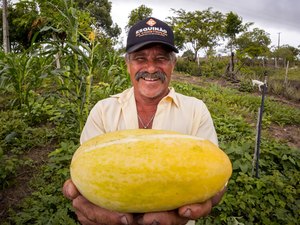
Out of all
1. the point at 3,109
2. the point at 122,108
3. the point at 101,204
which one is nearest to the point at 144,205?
the point at 101,204

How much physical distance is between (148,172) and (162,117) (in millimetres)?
803

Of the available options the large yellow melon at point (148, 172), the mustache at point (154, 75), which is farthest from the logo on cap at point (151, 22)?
the large yellow melon at point (148, 172)

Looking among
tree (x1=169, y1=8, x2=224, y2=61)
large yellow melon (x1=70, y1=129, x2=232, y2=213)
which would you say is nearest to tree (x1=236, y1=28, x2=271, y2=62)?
tree (x1=169, y1=8, x2=224, y2=61)

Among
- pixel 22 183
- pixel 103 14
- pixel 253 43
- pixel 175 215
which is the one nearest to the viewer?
pixel 175 215

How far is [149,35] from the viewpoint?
5.35 feet

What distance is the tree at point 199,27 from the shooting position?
2178 cm

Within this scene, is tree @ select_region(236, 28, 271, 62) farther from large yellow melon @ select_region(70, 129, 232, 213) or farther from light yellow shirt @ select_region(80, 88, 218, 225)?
large yellow melon @ select_region(70, 129, 232, 213)

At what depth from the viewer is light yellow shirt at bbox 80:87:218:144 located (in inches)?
67.1

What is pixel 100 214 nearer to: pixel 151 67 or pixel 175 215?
pixel 175 215

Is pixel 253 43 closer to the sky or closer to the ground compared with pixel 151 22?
closer to the sky

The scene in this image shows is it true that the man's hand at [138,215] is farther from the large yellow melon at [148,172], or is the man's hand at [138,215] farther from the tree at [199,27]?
the tree at [199,27]

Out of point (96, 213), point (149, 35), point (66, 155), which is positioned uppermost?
point (149, 35)

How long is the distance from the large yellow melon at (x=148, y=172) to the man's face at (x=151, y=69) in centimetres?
72

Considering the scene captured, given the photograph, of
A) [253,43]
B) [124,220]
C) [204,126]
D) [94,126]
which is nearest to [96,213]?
[124,220]
